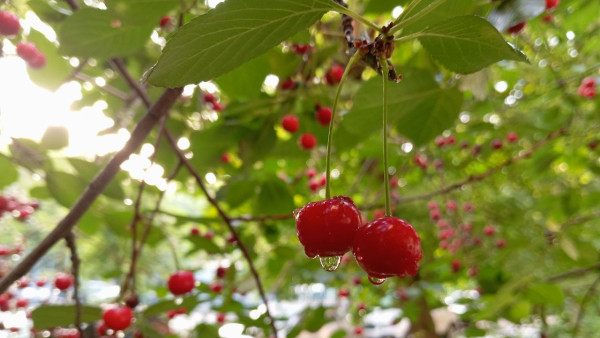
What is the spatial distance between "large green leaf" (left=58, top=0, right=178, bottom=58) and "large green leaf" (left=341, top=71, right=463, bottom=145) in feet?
1.88

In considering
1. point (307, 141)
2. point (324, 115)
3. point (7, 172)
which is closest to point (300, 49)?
point (324, 115)

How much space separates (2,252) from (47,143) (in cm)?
126

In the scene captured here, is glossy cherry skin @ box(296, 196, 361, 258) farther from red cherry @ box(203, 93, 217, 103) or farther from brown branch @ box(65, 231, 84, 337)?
red cherry @ box(203, 93, 217, 103)

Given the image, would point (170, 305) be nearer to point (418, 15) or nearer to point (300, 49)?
point (300, 49)

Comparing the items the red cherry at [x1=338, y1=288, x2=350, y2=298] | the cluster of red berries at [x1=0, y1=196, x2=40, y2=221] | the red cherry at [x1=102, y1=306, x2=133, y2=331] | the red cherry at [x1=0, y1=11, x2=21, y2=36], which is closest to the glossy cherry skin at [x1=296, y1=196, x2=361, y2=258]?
the red cherry at [x1=102, y1=306, x2=133, y2=331]

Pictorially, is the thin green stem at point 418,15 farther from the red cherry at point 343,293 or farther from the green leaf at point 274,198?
the red cherry at point 343,293

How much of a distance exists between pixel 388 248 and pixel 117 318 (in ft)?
3.21

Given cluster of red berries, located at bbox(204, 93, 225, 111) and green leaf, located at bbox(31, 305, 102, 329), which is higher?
cluster of red berries, located at bbox(204, 93, 225, 111)

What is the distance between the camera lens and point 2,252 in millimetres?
2486

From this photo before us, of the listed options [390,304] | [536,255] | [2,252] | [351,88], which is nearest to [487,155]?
[536,255]

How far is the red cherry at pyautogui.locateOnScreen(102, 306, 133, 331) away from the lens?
4.12 feet

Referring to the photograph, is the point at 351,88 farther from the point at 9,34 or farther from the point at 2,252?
the point at 2,252

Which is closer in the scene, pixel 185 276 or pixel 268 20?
pixel 268 20

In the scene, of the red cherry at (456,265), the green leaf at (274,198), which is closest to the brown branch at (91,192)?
the green leaf at (274,198)
